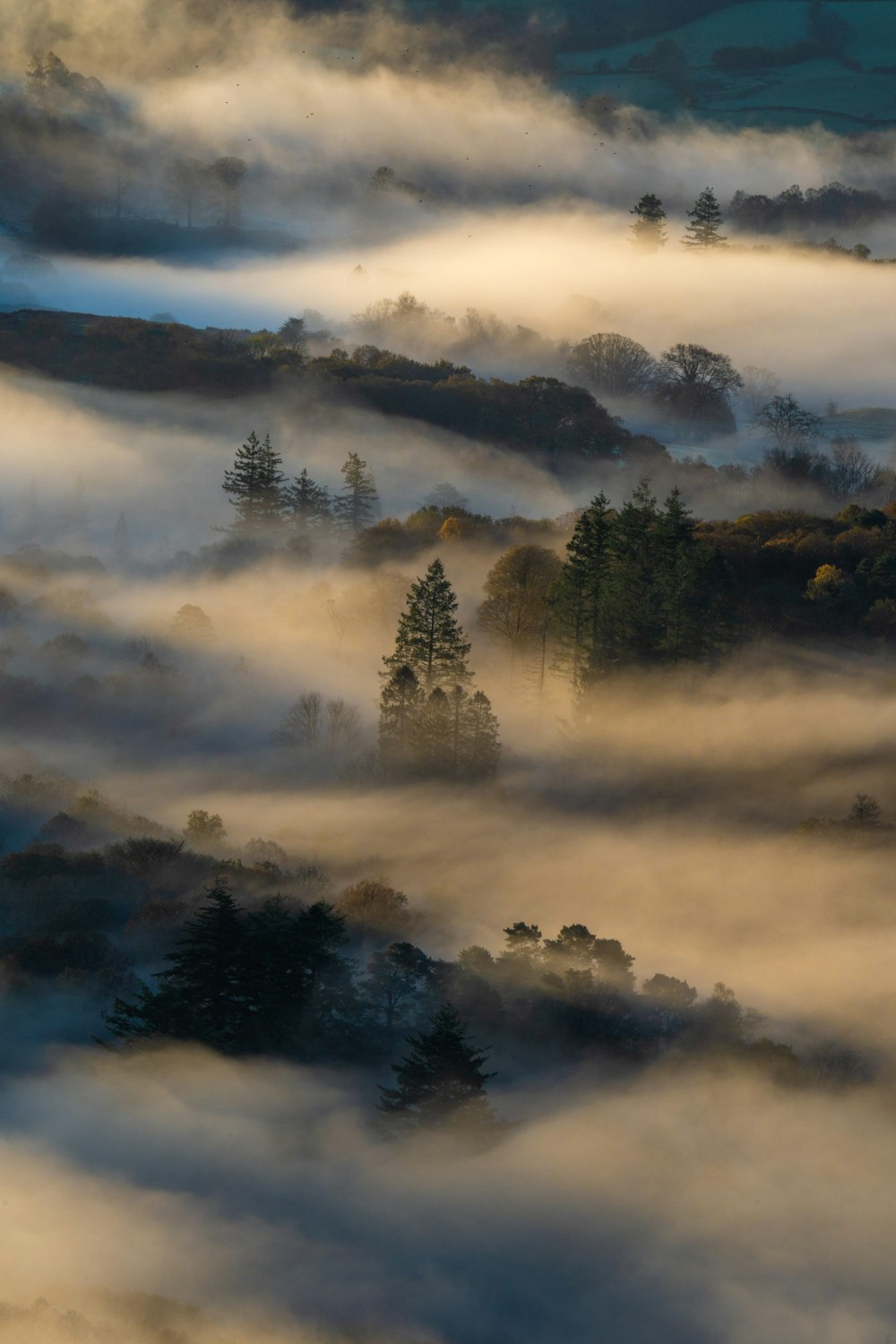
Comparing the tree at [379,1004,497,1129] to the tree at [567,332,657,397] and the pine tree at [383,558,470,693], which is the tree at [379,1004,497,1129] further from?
the tree at [567,332,657,397]

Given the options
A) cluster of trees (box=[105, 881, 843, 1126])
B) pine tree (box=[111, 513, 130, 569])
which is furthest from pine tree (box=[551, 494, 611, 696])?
pine tree (box=[111, 513, 130, 569])

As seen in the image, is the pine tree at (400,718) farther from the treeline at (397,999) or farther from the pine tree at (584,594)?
the treeline at (397,999)

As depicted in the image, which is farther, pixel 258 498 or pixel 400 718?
pixel 258 498

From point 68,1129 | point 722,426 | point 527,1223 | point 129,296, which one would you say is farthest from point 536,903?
point 129,296

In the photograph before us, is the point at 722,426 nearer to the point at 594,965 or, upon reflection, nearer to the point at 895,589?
the point at 895,589

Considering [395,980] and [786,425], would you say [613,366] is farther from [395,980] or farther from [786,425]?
[395,980]

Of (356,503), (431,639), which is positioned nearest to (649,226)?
(356,503)

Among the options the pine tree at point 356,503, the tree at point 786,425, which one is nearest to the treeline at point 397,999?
the pine tree at point 356,503
